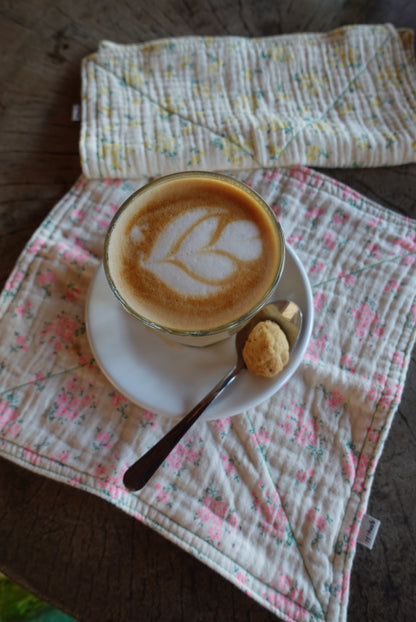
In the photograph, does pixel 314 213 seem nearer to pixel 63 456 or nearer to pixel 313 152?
pixel 313 152

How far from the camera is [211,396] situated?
2.25 ft

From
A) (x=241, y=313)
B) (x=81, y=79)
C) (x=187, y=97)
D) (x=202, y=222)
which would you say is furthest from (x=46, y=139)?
(x=241, y=313)

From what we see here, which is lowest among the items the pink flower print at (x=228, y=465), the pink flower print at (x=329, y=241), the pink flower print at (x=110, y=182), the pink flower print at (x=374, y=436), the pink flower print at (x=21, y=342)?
the pink flower print at (x=228, y=465)

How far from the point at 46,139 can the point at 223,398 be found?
0.63 metres

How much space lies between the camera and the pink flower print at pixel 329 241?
0.87m

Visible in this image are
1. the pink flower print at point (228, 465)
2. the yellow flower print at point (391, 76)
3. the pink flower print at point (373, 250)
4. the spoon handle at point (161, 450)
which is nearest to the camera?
the spoon handle at point (161, 450)

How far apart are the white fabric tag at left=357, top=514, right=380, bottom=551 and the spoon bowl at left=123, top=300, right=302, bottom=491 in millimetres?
293

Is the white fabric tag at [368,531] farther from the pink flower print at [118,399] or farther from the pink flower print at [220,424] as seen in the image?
the pink flower print at [118,399]

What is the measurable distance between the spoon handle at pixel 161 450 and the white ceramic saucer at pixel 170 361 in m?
0.02

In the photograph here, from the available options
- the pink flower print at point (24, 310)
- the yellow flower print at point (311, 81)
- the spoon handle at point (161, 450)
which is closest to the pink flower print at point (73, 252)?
the pink flower print at point (24, 310)

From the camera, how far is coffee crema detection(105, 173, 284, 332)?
2.23 feet

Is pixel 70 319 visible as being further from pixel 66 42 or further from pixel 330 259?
pixel 66 42

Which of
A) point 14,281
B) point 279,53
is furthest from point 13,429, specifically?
point 279,53

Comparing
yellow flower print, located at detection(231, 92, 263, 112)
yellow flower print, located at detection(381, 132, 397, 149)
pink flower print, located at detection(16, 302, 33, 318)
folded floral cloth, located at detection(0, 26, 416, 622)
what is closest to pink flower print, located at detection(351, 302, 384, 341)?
folded floral cloth, located at detection(0, 26, 416, 622)
